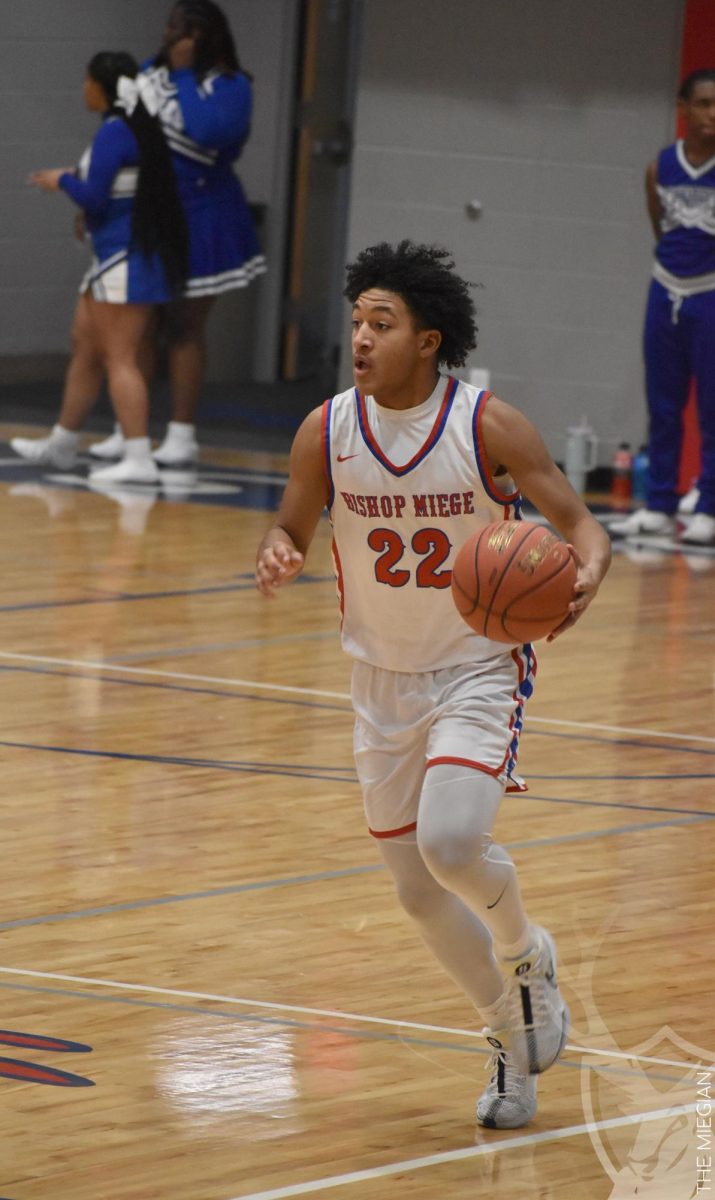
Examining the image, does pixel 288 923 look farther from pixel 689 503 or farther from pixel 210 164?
pixel 210 164

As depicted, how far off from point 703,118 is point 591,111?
99.5 inches

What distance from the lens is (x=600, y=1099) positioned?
4145 millimetres

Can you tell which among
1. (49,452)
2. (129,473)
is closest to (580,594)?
(129,473)

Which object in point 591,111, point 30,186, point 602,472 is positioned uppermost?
point 591,111

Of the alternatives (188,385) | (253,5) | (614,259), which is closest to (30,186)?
(253,5)

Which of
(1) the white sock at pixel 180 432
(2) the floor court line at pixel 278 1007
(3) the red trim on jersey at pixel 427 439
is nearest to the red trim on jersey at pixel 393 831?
(2) the floor court line at pixel 278 1007

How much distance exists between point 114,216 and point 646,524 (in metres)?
3.15

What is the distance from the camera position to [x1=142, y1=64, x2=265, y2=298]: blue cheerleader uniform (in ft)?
38.9

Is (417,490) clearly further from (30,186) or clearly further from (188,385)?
(30,186)

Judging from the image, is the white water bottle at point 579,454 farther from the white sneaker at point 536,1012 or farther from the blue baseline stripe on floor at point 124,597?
the white sneaker at point 536,1012

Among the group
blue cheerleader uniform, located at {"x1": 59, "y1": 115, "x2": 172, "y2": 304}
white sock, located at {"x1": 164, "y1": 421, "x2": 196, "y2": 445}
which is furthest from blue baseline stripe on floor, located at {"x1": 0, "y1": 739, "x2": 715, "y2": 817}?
white sock, located at {"x1": 164, "y1": 421, "x2": 196, "y2": 445}

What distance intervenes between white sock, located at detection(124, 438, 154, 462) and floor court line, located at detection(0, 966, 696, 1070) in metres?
7.53

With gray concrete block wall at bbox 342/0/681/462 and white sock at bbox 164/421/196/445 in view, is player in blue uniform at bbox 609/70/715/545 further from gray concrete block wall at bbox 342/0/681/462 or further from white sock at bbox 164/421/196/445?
white sock at bbox 164/421/196/445

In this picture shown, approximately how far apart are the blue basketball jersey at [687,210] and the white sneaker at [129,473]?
2.97 meters
